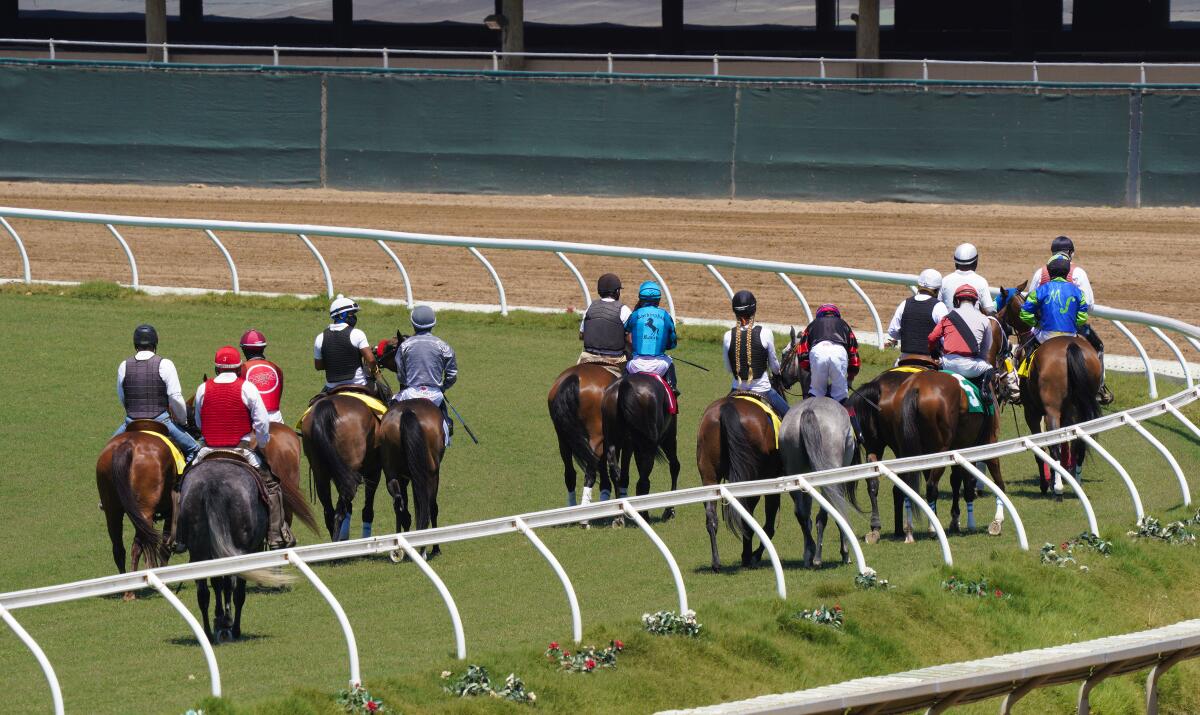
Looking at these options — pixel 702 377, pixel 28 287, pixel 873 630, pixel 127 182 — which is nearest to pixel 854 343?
pixel 873 630

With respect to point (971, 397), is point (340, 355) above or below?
above

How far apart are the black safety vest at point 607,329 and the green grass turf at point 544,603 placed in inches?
46.8

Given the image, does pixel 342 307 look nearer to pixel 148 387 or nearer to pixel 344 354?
pixel 344 354

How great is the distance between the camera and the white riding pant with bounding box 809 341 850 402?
11.9 meters

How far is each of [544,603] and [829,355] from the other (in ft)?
9.48

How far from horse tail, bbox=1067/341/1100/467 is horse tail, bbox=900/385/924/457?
166cm

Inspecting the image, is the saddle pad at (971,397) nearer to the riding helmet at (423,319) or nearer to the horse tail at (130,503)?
the riding helmet at (423,319)

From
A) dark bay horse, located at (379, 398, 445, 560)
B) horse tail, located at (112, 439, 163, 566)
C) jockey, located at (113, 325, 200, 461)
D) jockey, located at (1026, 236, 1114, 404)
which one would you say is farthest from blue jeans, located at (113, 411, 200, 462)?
jockey, located at (1026, 236, 1114, 404)

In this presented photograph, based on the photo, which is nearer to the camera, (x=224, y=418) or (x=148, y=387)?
(x=224, y=418)

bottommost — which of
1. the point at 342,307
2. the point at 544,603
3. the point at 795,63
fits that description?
the point at 544,603

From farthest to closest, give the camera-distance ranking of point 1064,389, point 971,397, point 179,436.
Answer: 1. point 1064,389
2. point 971,397
3. point 179,436

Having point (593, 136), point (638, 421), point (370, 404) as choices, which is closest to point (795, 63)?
point (593, 136)

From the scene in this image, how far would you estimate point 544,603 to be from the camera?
1027 centimetres

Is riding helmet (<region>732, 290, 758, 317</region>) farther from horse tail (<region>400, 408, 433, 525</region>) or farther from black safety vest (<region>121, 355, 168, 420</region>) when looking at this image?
black safety vest (<region>121, 355, 168, 420</region>)
